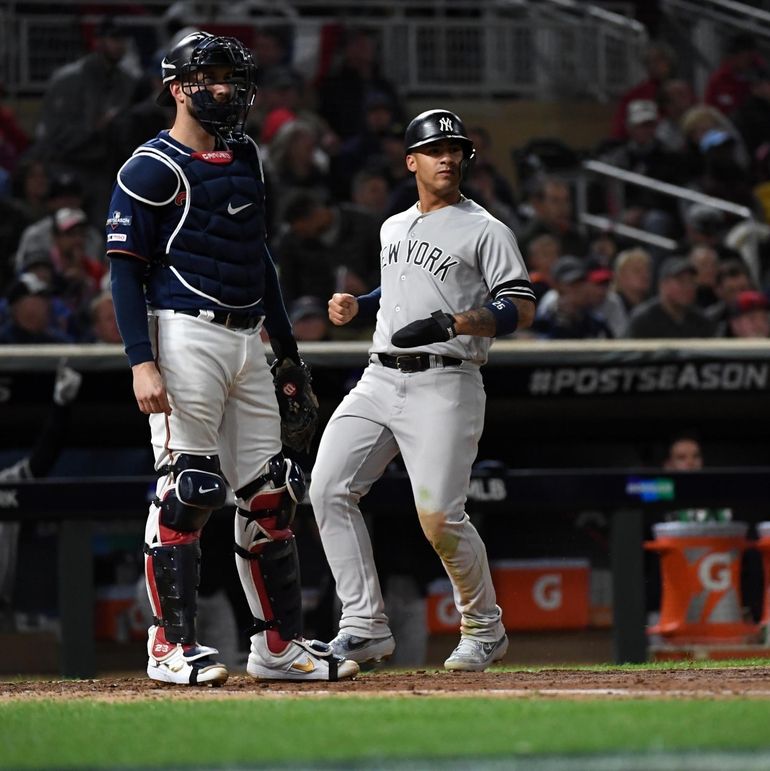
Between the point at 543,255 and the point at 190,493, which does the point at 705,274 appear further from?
the point at 190,493

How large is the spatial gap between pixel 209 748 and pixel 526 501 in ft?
13.7

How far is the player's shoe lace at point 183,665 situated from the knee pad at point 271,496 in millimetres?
417

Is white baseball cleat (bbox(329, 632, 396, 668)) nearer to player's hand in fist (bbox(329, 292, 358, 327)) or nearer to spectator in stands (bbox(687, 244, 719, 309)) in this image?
player's hand in fist (bbox(329, 292, 358, 327))

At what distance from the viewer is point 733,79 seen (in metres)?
13.6

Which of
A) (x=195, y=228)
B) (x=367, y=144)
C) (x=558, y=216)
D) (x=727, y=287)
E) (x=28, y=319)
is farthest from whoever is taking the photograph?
(x=367, y=144)

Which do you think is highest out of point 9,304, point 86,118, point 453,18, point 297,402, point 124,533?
point 453,18

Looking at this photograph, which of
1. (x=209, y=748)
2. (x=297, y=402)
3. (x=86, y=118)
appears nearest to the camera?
(x=209, y=748)

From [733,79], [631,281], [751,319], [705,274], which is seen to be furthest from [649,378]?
[733,79]

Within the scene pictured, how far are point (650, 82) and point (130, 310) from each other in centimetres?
929

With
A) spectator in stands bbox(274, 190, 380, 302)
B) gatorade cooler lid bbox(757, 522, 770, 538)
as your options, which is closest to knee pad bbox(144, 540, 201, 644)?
gatorade cooler lid bbox(757, 522, 770, 538)

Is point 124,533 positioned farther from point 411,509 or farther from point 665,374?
point 665,374

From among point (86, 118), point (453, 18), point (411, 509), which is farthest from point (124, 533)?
point (453, 18)

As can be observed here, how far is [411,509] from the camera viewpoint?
25.5 ft

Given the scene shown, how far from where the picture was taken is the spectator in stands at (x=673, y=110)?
511 inches
